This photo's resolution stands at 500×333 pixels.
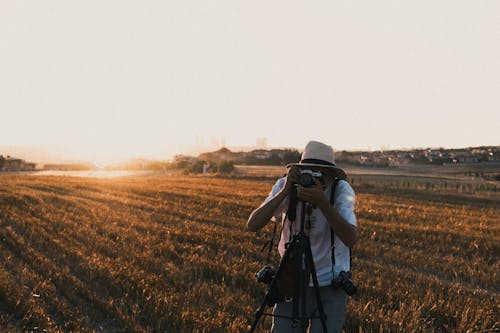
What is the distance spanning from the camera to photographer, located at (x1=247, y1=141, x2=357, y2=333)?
12.8 ft

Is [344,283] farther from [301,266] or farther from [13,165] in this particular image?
[13,165]

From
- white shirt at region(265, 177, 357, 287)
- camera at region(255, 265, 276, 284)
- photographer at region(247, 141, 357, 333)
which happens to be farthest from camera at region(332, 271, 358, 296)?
camera at region(255, 265, 276, 284)

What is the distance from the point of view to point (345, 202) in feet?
13.0

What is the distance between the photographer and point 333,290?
4043mm

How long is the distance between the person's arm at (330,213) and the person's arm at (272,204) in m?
0.14

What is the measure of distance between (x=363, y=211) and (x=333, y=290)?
1733 cm

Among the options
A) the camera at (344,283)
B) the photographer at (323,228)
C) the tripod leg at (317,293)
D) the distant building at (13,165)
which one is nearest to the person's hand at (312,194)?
the photographer at (323,228)

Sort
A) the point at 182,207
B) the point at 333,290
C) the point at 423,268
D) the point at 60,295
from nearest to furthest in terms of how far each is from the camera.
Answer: the point at 333,290
the point at 60,295
the point at 423,268
the point at 182,207

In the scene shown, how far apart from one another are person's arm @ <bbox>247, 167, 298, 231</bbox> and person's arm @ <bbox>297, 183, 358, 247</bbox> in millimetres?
136

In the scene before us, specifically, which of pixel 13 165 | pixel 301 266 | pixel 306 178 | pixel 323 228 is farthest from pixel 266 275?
pixel 13 165

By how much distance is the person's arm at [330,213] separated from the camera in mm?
3697

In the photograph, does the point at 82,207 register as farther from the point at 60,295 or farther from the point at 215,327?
the point at 215,327

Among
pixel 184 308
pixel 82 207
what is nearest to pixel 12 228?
pixel 82 207

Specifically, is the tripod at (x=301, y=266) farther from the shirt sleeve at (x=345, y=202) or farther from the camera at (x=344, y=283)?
the shirt sleeve at (x=345, y=202)
